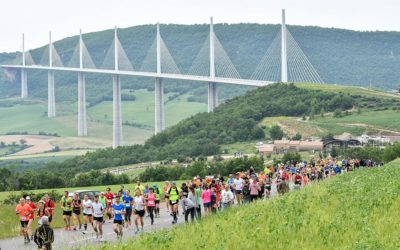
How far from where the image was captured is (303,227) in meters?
18.5

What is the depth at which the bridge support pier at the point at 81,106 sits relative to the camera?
173125 mm

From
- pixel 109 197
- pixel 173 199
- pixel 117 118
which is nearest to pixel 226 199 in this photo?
pixel 173 199

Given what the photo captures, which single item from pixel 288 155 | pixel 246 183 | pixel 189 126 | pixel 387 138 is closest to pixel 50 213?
pixel 246 183

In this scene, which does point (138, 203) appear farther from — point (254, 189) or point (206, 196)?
point (254, 189)

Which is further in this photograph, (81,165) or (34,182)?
(81,165)

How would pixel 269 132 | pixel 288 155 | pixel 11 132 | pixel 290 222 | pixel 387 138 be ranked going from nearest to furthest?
pixel 290 222 → pixel 288 155 → pixel 387 138 → pixel 269 132 → pixel 11 132

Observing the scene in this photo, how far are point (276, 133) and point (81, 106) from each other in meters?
73.4

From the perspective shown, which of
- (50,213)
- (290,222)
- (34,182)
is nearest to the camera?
(290,222)

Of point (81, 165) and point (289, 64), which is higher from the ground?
point (289, 64)

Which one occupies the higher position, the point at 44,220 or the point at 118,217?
the point at 44,220

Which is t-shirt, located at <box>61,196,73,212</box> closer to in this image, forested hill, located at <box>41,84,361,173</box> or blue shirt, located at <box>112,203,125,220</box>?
blue shirt, located at <box>112,203,125,220</box>

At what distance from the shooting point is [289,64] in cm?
15238

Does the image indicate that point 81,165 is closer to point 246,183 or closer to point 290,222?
point 246,183

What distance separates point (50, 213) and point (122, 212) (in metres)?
2.79
